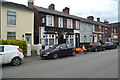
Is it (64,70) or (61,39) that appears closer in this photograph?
(64,70)

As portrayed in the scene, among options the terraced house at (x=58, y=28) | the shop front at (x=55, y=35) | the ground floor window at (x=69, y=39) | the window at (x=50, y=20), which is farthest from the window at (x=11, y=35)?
the ground floor window at (x=69, y=39)

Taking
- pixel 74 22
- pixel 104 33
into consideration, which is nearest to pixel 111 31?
pixel 104 33

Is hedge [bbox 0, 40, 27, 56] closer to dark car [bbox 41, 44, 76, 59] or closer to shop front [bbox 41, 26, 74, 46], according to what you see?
dark car [bbox 41, 44, 76, 59]

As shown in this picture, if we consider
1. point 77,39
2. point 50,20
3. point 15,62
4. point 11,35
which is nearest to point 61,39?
point 50,20

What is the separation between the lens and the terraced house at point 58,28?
17.5m

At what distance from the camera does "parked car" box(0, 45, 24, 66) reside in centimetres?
752

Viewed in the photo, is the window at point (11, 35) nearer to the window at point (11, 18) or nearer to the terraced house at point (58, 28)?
the window at point (11, 18)

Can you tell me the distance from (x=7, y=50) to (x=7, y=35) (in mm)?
7340

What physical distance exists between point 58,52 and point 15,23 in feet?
26.1

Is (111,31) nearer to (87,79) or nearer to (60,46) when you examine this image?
(60,46)

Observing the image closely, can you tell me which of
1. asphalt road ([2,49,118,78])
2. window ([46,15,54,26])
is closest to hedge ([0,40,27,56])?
asphalt road ([2,49,118,78])

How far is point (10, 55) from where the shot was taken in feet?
25.7

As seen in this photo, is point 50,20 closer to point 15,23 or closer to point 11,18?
point 15,23

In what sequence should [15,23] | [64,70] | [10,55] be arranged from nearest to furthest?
1. [64,70]
2. [10,55]
3. [15,23]
